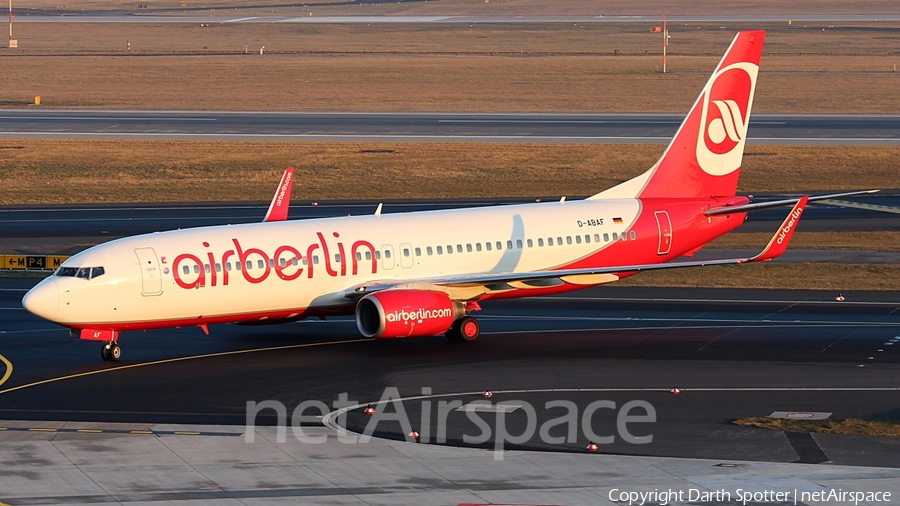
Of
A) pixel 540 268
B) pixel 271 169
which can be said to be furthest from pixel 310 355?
pixel 271 169

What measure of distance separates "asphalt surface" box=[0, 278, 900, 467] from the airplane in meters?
1.33

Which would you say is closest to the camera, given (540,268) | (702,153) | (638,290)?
(540,268)

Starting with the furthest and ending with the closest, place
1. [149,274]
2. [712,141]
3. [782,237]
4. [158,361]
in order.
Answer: [712,141] → [782,237] → [158,361] → [149,274]

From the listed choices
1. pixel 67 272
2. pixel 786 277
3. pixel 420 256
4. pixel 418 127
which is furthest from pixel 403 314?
pixel 418 127

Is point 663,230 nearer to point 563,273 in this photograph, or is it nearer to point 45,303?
point 563,273

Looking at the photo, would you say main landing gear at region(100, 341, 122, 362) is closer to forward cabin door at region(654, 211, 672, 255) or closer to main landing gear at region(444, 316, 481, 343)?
main landing gear at region(444, 316, 481, 343)

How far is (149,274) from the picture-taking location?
37625mm

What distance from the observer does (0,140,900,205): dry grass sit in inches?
2916

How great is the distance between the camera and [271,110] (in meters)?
108

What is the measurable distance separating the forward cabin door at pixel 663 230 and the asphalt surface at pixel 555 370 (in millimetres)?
2167

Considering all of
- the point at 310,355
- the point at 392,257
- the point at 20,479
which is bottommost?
the point at 20,479

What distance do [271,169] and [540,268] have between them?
3957cm

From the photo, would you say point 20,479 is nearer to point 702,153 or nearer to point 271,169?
point 702,153

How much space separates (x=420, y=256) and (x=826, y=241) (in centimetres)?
2433
